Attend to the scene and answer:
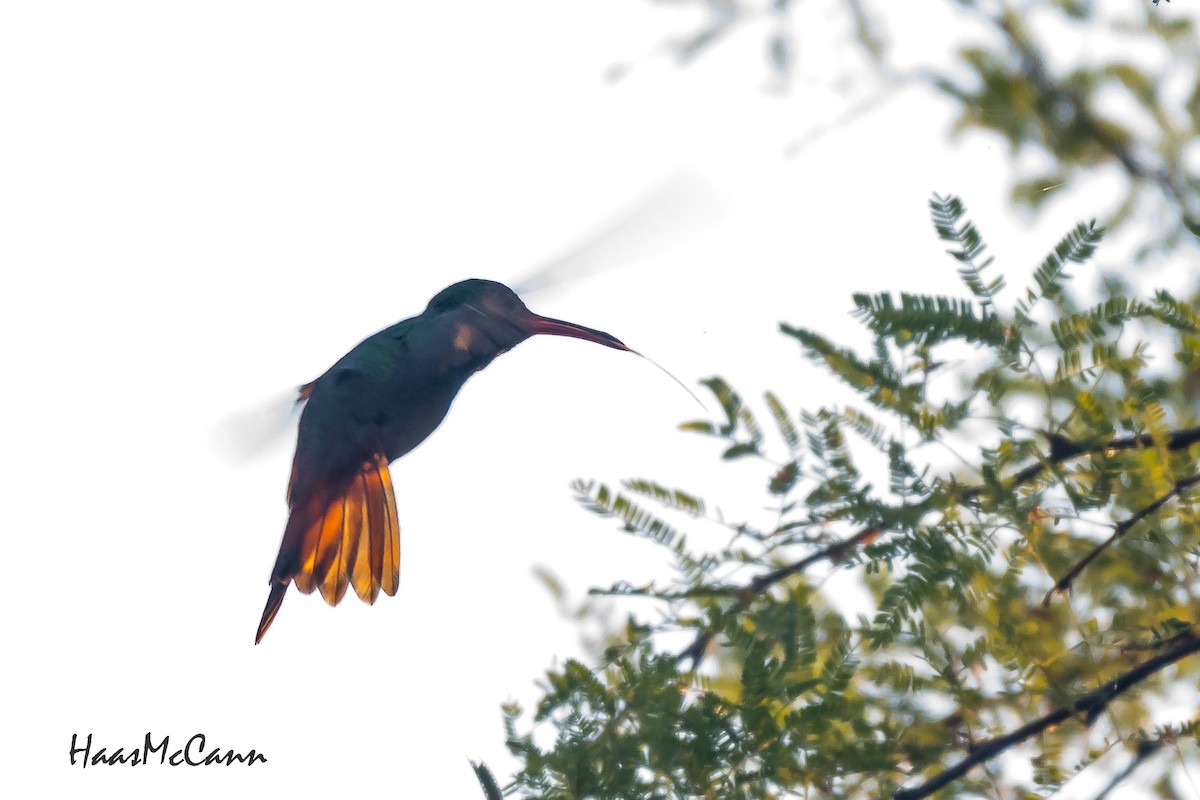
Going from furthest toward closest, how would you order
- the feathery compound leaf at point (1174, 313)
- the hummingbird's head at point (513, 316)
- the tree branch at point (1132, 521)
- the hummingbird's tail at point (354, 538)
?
1. the hummingbird's head at point (513, 316)
2. the hummingbird's tail at point (354, 538)
3. the feathery compound leaf at point (1174, 313)
4. the tree branch at point (1132, 521)

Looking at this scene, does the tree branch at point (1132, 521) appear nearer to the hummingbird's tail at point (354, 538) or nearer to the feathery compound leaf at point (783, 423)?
the feathery compound leaf at point (783, 423)

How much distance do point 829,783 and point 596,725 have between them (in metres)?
0.47

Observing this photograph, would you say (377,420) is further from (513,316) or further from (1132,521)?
(1132,521)

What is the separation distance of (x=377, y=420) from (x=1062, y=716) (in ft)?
5.22

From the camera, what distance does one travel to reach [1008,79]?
15.4ft

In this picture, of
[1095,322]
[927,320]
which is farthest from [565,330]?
[1095,322]

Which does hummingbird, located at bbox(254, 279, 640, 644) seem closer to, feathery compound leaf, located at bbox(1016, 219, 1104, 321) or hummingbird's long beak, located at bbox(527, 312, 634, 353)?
hummingbird's long beak, located at bbox(527, 312, 634, 353)

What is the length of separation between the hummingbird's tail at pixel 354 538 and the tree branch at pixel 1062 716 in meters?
1.22

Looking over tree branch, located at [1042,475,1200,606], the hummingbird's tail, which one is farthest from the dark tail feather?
tree branch, located at [1042,475,1200,606]

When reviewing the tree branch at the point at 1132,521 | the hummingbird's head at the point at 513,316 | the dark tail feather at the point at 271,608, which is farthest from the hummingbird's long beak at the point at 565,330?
the tree branch at the point at 1132,521

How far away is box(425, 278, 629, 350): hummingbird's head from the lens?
286 cm

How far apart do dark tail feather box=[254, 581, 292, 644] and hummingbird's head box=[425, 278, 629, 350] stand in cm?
77

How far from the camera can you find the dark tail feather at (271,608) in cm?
244

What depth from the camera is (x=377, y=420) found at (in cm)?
291
